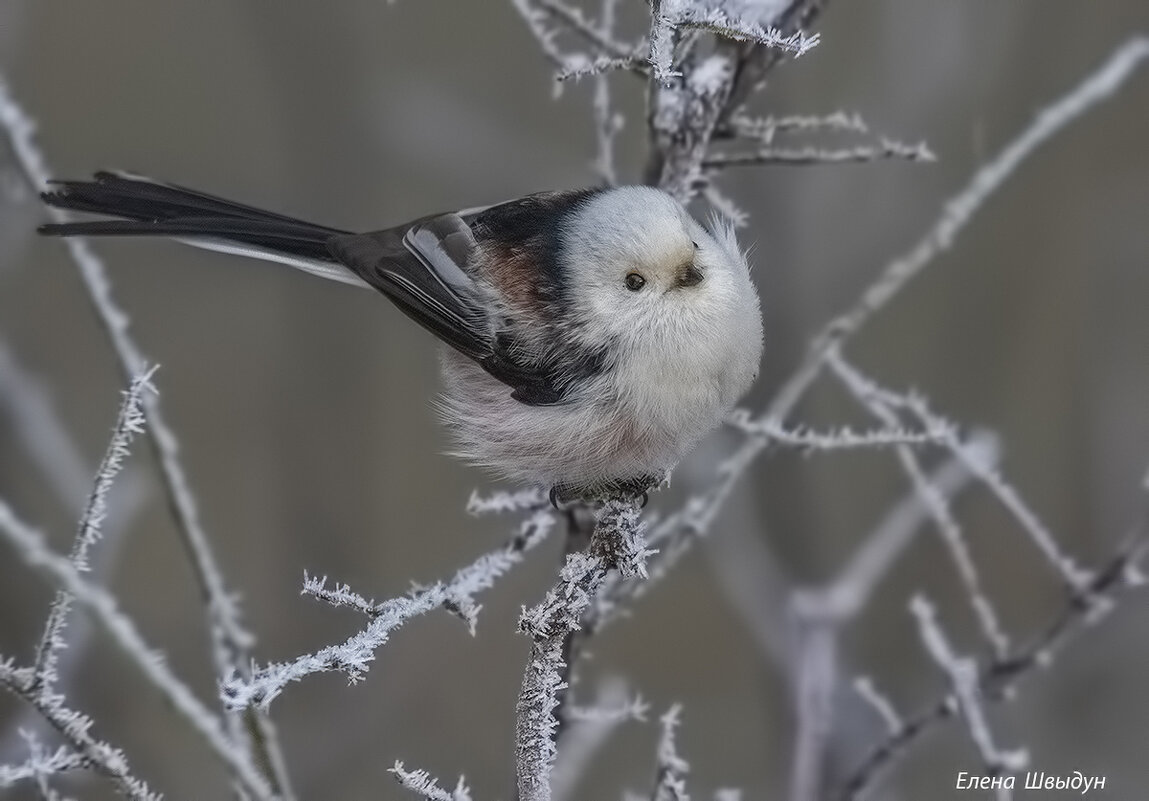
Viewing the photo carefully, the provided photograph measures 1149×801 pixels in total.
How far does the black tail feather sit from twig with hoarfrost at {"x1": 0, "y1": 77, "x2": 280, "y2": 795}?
0.37 ft

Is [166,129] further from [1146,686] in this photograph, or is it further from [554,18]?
[1146,686]

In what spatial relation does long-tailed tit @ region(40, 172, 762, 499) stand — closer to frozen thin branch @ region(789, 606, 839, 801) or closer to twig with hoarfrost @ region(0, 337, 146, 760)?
frozen thin branch @ region(789, 606, 839, 801)

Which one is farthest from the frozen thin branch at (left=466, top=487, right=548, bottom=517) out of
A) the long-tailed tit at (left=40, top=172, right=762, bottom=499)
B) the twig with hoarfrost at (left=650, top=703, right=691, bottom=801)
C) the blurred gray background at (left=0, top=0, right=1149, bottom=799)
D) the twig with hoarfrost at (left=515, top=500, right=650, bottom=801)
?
the blurred gray background at (left=0, top=0, right=1149, bottom=799)

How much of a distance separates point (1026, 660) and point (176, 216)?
1.25 metres

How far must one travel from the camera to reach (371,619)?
43.9 inches

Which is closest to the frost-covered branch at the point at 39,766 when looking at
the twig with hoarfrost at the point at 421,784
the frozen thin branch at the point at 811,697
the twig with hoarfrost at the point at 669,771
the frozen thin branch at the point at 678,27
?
the twig with hoarfrost at the point at 421,784

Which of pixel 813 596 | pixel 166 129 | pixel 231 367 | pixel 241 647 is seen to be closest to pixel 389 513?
pixel 231 367

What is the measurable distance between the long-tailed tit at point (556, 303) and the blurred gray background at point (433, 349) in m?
0.88

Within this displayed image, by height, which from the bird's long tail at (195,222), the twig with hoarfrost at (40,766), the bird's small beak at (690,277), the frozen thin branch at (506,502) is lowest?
the twig with hoarfrost at (40,766)

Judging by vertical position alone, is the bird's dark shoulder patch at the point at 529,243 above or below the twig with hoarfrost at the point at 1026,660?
above

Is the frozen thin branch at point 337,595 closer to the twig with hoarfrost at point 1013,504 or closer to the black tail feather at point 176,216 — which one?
the black tail feather at point 176,216

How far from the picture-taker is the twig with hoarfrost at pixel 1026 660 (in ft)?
4.54

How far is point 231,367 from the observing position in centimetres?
321

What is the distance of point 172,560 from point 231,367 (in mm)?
559
